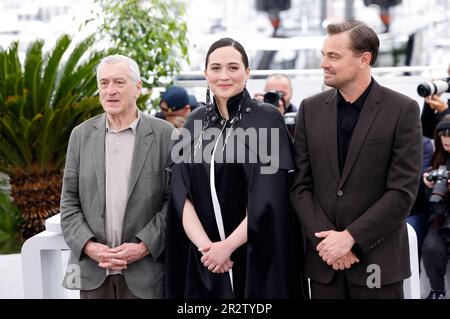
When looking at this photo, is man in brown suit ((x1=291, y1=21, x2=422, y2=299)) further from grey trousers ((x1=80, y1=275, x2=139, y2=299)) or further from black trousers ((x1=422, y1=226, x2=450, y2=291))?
black trousers ((x1=422, y1=226, x2=450, y2=291))

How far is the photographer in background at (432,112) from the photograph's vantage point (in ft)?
19.5

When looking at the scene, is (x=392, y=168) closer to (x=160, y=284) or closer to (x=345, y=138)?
(x=345, y=138)

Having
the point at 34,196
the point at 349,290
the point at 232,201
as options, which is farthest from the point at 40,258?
the point at 34,196

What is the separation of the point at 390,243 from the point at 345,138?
497 millimetres

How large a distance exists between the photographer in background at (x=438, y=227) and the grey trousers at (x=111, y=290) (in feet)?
8.69

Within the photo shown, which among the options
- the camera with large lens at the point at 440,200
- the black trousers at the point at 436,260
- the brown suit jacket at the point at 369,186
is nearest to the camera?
the brown suit jacket at the point at 369,186

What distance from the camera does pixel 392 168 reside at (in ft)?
10.2

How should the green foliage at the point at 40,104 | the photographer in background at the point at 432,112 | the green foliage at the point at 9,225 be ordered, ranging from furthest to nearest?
the green foliage at the point at 9,225 → the green foliage at the point at 40,104 → the photographer in background at the point at 432,112

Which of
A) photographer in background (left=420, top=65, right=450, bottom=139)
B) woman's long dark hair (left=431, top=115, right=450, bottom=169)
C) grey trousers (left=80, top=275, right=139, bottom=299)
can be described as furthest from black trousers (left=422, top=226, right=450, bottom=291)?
grey trousers (left=80, top=275, right=139, bottom=299)

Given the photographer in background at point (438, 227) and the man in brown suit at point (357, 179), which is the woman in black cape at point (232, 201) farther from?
the photographer in background at point (438, 227)

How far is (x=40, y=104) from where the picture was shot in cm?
735

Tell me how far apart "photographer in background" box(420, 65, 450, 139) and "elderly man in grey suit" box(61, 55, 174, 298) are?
124 inches

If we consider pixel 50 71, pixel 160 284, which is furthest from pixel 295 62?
pixel 160 284

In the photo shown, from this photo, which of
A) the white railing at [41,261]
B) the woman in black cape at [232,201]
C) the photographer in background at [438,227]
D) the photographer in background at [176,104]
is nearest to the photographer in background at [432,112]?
the photographer in background at [438,227]
